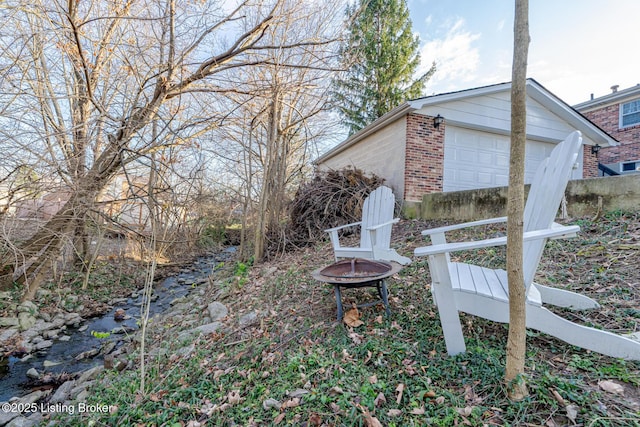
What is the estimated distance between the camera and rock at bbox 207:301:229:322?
11.0 feet

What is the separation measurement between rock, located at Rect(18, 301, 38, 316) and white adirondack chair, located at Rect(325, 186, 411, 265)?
4.18m

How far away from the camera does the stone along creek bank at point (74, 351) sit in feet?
7.69

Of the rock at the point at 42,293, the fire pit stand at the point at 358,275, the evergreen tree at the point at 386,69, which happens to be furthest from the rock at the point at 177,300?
the evergreen tree at the point at 386,69

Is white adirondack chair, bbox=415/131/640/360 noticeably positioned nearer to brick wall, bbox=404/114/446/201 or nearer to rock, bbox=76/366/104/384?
rock, bbox=76/366/104/384

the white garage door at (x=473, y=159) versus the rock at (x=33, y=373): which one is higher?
the white garage door at (x=473, y=159)

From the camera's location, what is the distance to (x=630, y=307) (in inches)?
78.3

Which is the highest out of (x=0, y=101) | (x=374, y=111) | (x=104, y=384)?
(x=374, y=111)

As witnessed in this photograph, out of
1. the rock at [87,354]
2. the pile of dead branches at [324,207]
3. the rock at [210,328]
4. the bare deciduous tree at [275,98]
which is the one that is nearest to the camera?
the rock at [210,328]

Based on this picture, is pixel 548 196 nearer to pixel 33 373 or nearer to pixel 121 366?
pixel 121 366

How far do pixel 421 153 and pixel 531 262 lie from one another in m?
5.07

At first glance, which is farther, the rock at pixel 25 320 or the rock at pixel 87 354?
the rock at pixel 25 320

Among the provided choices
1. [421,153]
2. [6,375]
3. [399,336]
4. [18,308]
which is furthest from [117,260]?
[421,153]

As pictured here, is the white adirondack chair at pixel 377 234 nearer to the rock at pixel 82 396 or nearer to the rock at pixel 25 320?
the rock at pixel 82 396

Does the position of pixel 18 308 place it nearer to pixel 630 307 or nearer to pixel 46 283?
pixel 46 283
